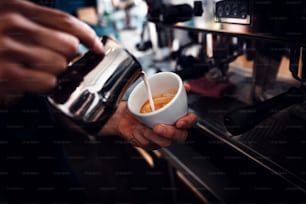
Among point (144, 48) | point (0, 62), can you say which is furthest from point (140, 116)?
point (144, 48)

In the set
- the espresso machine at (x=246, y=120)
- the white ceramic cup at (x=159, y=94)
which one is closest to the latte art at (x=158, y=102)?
the white ceramic cup at (x=159, y=94)

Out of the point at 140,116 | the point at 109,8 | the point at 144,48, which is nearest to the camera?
the point at 140,116

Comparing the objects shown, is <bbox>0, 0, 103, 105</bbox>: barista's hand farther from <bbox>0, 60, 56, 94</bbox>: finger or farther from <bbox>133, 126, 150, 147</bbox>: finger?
<bbox>133, 126, 150, 147</bbox>: finger

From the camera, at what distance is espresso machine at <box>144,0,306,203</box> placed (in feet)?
1.57

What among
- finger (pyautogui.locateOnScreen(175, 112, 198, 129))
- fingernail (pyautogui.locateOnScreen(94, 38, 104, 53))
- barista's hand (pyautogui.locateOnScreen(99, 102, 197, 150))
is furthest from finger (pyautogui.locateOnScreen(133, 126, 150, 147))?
fingernail (pyautogui.locateOnScreen(94, 38, 104, 53))

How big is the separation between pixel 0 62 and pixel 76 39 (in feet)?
0.29

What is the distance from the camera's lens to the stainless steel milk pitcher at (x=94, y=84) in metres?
0.36

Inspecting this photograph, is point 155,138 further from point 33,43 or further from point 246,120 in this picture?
point 33,43

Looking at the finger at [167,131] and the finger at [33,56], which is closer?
the finger at [33,56]

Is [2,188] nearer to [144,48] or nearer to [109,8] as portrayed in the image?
[144,48]

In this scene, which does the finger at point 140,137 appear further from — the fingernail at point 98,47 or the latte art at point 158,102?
the fingernail at point 98,47

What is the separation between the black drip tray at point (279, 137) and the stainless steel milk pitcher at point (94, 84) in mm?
296

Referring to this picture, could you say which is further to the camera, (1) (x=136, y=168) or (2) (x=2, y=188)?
(1) (x=136, y=168)

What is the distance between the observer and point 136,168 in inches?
58.6
